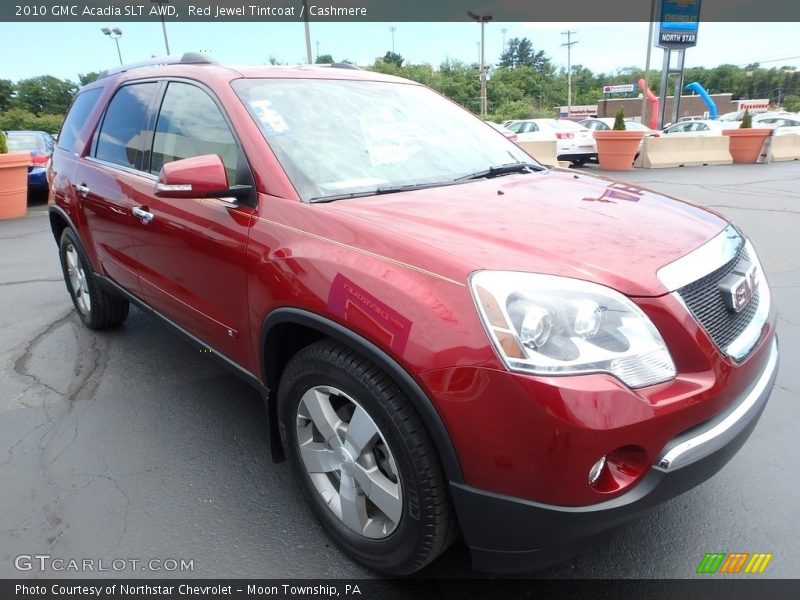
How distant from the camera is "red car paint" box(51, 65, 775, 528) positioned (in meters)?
1.50

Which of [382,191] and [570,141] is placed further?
[570,141]

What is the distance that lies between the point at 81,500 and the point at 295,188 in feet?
5.54

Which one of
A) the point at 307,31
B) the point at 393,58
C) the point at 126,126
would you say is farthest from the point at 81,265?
the point at 393,58

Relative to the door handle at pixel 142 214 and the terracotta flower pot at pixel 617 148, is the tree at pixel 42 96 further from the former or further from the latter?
the door handle at pixel 142 214

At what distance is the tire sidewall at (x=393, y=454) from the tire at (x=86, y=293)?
2.54m

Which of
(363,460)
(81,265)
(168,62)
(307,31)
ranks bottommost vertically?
(363,460)

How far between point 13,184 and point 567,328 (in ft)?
37.2

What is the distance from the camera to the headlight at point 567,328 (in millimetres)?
1516

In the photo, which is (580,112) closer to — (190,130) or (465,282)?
(190,130)

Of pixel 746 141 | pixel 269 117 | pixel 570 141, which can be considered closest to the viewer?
pixel 269 117

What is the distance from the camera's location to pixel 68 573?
212 cm

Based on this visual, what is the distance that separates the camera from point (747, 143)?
16078 millimetres

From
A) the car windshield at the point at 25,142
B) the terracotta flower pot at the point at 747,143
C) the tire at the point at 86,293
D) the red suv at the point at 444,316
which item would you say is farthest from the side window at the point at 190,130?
the terracotta flower pot at the point at 747,143

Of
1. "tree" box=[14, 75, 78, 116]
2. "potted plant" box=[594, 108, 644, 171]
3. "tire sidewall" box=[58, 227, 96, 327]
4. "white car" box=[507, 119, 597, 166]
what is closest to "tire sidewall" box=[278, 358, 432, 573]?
"tire sidewall" box=[58, 227, 96, 327]
